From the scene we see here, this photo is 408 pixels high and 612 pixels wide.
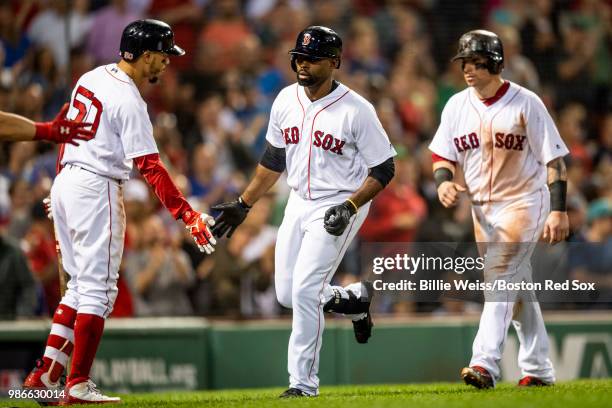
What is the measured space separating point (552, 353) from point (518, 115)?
3877mm

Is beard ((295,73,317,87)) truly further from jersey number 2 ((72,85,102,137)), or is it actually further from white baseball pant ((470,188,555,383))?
white baseball pant ((470,188,555,383))

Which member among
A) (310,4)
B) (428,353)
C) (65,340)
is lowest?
(428,353)

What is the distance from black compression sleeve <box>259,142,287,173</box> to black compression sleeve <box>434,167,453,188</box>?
3.37ft

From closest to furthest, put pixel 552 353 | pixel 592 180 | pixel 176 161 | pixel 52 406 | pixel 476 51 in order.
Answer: pixel 52 406 → pixel 476 51 → pixel 552 353 → pixel 176 161 → pixel 592 180

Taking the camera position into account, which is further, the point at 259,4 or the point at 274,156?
the point at 259,4

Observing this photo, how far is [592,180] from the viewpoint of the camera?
13.1m

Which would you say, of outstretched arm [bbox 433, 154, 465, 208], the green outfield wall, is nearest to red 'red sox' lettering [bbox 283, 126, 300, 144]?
outstretched arm [bbox 433, 154, 465, 208]

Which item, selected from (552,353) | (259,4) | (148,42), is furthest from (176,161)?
(148,42)

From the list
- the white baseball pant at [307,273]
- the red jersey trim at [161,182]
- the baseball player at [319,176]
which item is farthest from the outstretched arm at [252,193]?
the red jersey trim at [161,182]

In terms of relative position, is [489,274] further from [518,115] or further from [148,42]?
[148,42]

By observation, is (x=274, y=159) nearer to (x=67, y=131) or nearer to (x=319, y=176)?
(x=319, y=176)

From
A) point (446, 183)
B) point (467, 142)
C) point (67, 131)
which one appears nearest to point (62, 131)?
point (67, 131)

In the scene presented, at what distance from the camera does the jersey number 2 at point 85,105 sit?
6.50 meters

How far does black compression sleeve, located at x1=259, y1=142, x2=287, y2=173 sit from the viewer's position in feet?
23.8
